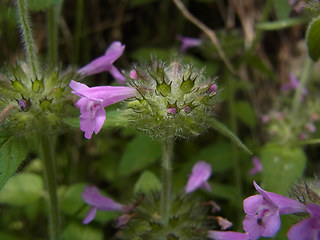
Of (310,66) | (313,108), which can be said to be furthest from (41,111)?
(313,108)

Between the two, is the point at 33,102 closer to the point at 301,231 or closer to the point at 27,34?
the point at 27,34

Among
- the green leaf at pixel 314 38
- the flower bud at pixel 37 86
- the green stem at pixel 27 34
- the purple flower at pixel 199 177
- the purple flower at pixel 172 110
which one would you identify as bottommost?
the purple flower at pixel 199 177

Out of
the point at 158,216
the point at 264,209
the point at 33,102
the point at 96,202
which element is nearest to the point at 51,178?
the point at 96,202

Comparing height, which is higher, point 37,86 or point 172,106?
point 37,86

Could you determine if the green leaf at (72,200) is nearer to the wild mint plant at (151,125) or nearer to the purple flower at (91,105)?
the wild mint plant at (151,125)

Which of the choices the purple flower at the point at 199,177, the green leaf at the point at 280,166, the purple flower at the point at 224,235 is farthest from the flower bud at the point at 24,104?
the green leaf at the point at 280,166

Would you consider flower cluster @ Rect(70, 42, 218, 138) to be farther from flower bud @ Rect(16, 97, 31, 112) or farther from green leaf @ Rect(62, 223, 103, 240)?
green leaf @ Rect(62, 223, 103, 240)
